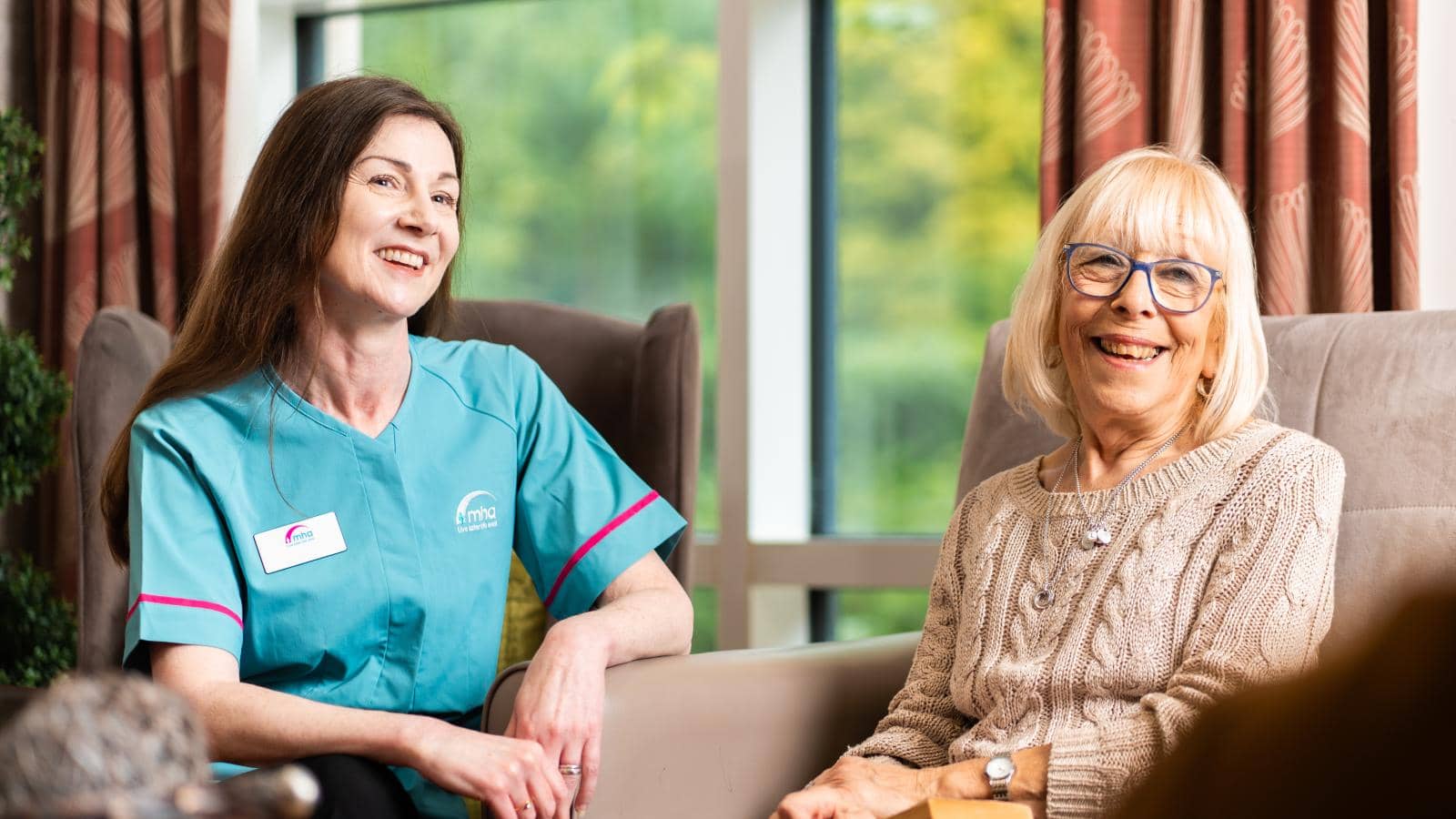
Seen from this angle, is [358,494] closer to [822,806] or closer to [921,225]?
[822,806]

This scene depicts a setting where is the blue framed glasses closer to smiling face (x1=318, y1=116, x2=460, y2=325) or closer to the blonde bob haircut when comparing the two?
the blonde bob haircut

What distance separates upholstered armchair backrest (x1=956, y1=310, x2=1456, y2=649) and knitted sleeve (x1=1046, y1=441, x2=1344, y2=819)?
13cm

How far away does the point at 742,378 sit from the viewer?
2.85m

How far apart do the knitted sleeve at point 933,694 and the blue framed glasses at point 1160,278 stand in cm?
33

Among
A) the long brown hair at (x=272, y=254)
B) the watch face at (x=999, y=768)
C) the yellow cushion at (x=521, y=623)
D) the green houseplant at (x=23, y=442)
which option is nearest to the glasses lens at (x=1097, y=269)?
the watch face at (x=999, y=768)

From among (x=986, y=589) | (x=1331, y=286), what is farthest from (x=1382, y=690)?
(x=1331, y=286)

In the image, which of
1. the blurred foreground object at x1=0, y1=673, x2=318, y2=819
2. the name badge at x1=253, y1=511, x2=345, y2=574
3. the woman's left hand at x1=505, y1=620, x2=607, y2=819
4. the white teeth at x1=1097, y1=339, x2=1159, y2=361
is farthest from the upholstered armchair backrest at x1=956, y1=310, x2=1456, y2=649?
the blurred foreground object at x1=0, y1=673, x2=318, y2=819

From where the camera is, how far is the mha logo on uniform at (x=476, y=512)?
1.66m

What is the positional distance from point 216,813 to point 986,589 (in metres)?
1.20

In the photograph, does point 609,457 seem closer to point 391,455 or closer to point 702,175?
point 391,455

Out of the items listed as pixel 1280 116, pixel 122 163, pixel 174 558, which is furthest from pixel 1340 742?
pixel 122 163

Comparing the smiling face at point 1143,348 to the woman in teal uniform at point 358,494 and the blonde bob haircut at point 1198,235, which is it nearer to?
the blonde bob haircut at point 1198,235

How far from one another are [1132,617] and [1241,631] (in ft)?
0.38

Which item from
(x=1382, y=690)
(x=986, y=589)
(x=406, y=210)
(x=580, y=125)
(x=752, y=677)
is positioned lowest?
A: (x=752, y=677)
